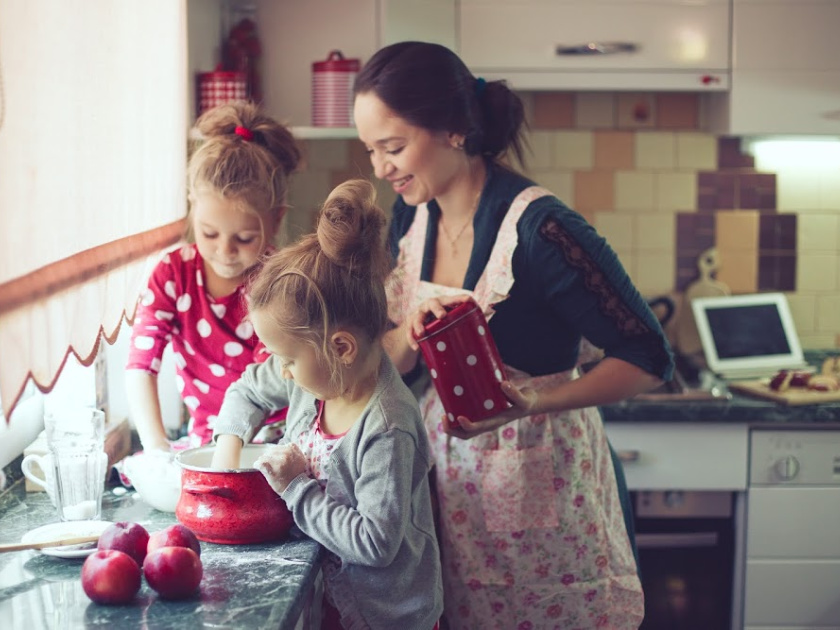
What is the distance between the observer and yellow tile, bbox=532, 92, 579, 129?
3070 millimetres

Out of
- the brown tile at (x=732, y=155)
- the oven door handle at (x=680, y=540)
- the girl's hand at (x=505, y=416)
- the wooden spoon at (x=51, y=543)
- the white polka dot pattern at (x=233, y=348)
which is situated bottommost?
Answer: the oven door handle at (x=680, y=540)

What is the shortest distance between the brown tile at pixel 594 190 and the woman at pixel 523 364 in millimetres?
1231

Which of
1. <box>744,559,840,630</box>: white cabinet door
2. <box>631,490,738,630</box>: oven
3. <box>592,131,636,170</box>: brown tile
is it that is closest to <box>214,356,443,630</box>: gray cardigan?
<box>631,490,738,630</box>: oven

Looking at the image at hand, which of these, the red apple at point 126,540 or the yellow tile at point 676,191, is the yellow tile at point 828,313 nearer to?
the yellow tile at point 676,191

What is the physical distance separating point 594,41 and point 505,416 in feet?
4.38

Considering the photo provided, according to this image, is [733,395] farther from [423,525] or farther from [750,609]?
[423,525]

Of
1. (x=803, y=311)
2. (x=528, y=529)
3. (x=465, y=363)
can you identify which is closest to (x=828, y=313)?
(x=803, y=311)

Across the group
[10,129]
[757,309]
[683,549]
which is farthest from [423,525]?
[757,309]

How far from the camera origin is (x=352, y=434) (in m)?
1.41

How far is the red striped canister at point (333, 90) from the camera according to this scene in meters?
2.57

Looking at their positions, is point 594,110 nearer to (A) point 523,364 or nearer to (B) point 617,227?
(B) point 617,227

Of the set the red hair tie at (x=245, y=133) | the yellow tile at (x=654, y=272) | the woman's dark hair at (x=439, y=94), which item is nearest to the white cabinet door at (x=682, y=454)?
the yellow tile at (x=654, y=272)

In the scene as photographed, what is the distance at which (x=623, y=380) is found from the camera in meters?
1.79

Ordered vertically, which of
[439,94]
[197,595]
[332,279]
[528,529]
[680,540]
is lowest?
[680,540]
